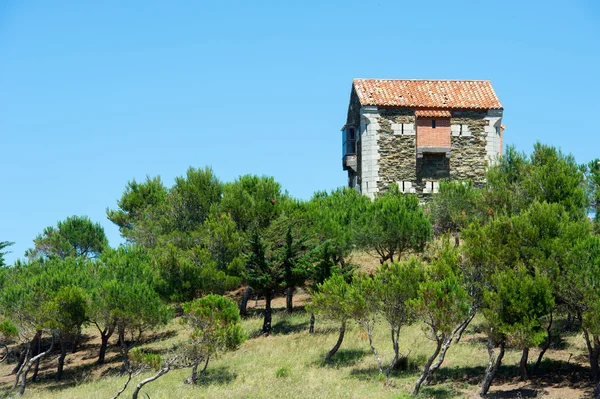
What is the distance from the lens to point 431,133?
53312mm

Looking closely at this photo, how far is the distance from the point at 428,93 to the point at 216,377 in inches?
1262

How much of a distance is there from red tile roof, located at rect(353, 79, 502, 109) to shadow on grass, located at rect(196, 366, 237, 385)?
26.6 metres

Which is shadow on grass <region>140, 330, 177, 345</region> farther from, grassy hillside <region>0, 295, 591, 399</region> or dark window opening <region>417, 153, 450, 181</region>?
dark window opening <region>417, 153, 450, 181</region>

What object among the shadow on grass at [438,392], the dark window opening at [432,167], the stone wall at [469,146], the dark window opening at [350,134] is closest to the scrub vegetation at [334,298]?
the shadow on grass at [438,392]

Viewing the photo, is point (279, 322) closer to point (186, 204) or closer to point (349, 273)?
point (349, 273)

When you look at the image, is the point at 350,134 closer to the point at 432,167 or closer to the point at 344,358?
the point at 432,167

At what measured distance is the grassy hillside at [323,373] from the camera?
26.9m

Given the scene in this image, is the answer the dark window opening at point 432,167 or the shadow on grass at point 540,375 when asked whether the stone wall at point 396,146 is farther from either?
the shadow on grass at point 540,375

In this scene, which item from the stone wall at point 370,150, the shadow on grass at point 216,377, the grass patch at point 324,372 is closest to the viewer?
the grass patch at point 324,372

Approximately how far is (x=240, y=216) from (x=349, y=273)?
35.1 ft

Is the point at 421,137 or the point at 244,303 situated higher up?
the point at 421,137

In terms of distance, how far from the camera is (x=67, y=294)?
37.2 meters

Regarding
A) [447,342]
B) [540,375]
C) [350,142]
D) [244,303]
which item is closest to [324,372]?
[447,342]

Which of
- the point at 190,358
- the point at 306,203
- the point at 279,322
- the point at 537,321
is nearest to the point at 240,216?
the point at 306,203
